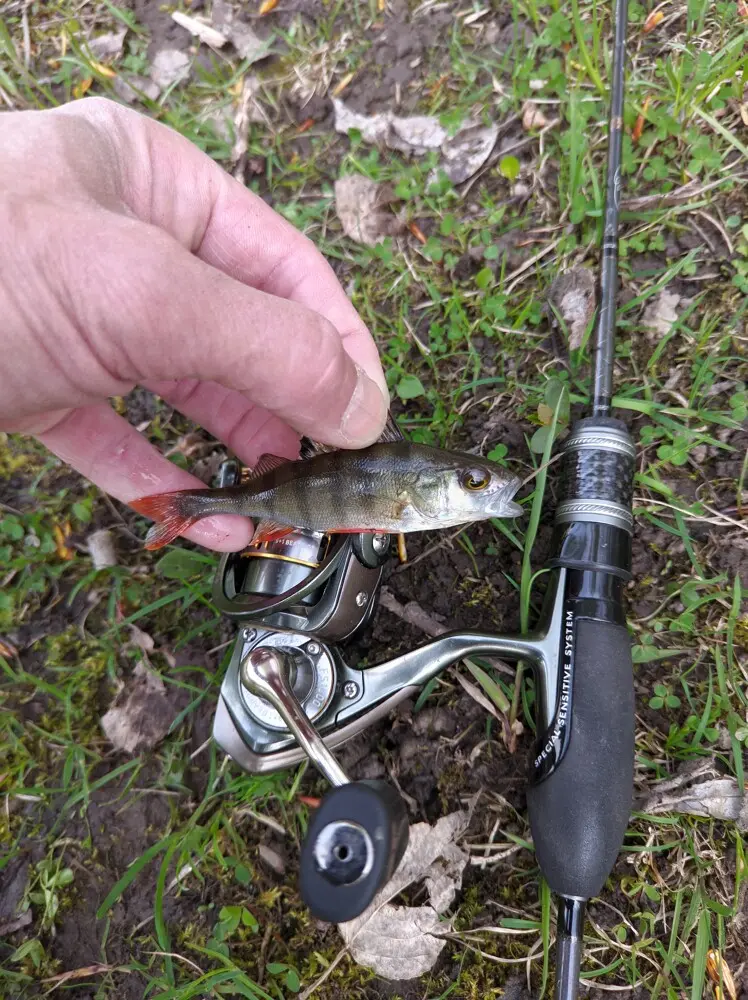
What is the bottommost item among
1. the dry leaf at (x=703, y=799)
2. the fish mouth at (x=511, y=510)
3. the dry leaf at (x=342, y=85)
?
the dry leaf at (x=703, y=799)

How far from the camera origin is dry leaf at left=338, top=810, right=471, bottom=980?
259cm

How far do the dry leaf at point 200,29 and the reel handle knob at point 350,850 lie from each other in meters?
4.23

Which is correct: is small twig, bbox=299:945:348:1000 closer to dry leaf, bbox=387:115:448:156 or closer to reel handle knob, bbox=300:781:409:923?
reel handle knob, bbox=300:781:409:923

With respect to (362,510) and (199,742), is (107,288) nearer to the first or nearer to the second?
(362,510)

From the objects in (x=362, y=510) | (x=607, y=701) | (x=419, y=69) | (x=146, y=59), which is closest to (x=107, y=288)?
(x=362, y=510)

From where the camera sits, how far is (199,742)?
10.2 ft

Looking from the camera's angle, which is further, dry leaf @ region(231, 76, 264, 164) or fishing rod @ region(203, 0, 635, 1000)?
dry leaf @ region(231, 76, 264, 164)

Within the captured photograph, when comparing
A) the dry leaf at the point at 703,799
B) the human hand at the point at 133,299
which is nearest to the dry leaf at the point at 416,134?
the human hand at the point at 133,299

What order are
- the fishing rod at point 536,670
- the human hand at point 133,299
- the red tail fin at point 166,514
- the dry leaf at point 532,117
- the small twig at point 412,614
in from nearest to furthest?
the human hand at point 133,299 → the fishing rod at point 536,670 → the red tail fin at point 166,514 → the small twig at point 412,614 → the dry leaf at point 532,117

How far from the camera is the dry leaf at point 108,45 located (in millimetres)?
3965

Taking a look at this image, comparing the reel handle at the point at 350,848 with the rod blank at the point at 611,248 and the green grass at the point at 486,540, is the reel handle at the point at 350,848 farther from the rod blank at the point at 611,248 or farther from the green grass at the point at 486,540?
the rod blank at the point at 611,248

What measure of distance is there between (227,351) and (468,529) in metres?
1.48

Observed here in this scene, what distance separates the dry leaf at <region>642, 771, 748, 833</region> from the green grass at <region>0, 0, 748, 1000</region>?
0.17 feet

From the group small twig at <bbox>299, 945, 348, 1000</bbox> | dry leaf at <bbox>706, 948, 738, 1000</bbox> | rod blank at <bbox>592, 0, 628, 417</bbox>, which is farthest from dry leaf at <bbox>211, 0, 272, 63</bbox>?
dry leaf at <bbox>706, 948, 738, 1000</bbox>
